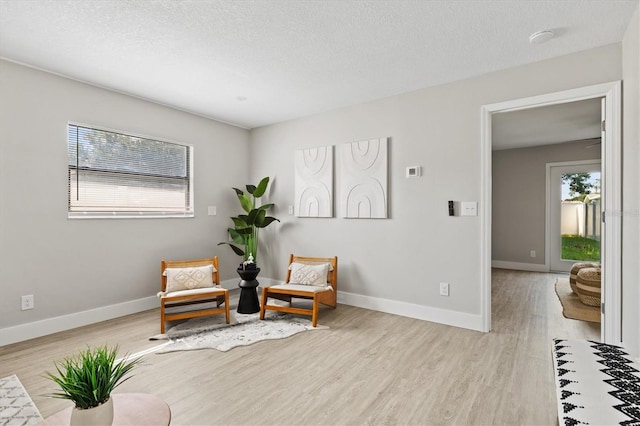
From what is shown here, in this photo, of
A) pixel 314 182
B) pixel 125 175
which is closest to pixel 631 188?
pixel 314 182

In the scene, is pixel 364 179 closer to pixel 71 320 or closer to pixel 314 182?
pixel 314 182

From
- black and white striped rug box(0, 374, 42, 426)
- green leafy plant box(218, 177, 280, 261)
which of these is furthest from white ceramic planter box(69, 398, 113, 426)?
green leafy plant box(218, 177, 280, 261)

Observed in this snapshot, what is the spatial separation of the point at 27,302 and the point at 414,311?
382cm

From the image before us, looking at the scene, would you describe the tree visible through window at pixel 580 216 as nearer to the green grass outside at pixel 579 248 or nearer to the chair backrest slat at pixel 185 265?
the green grass outside at pixel 579 248

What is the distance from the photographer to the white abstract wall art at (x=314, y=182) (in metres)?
4.34

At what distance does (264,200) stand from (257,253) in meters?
0.83

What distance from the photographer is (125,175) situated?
12.6ft

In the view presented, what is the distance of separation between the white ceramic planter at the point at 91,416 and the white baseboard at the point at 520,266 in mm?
7356

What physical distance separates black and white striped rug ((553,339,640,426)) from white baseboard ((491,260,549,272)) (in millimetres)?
5461

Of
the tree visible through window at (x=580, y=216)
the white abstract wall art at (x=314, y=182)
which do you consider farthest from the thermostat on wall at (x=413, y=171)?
the tree visible through window at (x=580, y=216)

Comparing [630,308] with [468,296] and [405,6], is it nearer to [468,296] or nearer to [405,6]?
[468,296]

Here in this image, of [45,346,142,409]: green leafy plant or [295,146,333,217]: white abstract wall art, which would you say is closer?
[45,346,142,409]: green leafy plant

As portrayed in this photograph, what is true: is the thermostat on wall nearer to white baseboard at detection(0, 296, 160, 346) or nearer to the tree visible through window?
white baseboard at detection(0, 296, 160, 346)

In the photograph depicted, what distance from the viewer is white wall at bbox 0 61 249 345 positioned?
9.73ft
